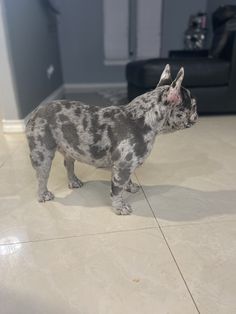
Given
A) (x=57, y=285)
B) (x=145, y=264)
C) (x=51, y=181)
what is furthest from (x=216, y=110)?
(x=57, y=285)

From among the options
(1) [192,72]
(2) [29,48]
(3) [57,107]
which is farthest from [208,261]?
(2) [29,48]

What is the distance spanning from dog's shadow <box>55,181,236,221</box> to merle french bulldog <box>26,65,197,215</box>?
0.13 meters

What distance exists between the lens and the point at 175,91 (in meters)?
1.21

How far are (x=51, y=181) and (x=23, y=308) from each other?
2.77 feet

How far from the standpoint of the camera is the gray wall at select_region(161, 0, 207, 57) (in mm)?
4023

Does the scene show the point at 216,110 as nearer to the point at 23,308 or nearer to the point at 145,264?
the point at 145,264

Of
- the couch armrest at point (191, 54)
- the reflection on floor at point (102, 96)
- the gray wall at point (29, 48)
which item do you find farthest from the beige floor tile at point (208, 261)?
the couch armrest at point (191, 54)

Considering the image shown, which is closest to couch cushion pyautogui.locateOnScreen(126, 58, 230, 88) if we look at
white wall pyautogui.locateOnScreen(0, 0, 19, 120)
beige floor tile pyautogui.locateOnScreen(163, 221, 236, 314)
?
white wall pyautogui.locateOnScreen(0, 0, 19, 120)

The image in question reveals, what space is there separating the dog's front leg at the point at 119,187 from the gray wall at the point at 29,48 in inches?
54.4

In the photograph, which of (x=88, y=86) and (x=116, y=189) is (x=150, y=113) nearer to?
(x=116, y=189)

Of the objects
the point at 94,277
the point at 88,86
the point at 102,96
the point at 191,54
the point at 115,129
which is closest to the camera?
the point at 94,277

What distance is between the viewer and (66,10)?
151 inches

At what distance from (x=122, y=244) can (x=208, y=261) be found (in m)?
0.33

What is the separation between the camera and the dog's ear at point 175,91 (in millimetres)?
1194
